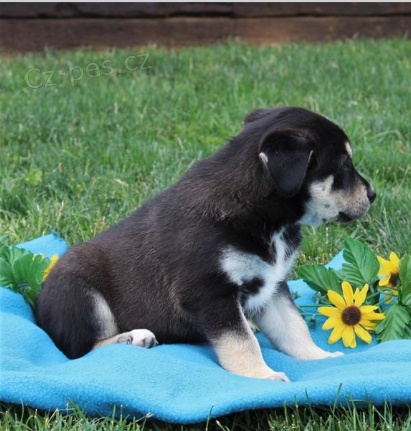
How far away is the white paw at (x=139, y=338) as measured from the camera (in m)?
3.41

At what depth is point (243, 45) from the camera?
988cm

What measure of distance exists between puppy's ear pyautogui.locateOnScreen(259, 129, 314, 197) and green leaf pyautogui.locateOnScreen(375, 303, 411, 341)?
0.71m

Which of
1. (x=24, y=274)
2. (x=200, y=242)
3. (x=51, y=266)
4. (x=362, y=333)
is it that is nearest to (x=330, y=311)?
(x=362, y=333)

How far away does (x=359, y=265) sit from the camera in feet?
12.4

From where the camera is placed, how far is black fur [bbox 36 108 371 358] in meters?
3.29

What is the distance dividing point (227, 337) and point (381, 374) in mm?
610

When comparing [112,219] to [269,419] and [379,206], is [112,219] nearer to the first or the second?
[379,206]

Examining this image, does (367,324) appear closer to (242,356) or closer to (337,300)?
(337,300)

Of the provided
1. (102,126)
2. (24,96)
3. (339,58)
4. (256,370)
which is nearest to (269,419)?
(256,370)

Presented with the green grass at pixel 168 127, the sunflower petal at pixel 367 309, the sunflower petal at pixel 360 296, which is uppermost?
the sunflower petal at pixel 360 296

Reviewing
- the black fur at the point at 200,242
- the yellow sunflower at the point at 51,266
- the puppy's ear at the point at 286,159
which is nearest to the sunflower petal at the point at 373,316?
the black fur at the point at 200,242

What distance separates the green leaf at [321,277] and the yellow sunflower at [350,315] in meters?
0.13

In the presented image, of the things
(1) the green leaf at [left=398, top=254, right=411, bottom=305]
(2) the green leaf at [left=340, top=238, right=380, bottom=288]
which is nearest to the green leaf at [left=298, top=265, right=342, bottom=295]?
(2) the green leaf at [left=340, top=238, right=380, bottom=288]

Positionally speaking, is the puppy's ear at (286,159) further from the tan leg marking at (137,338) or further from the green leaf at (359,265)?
the tan leg marking at (137,338)
